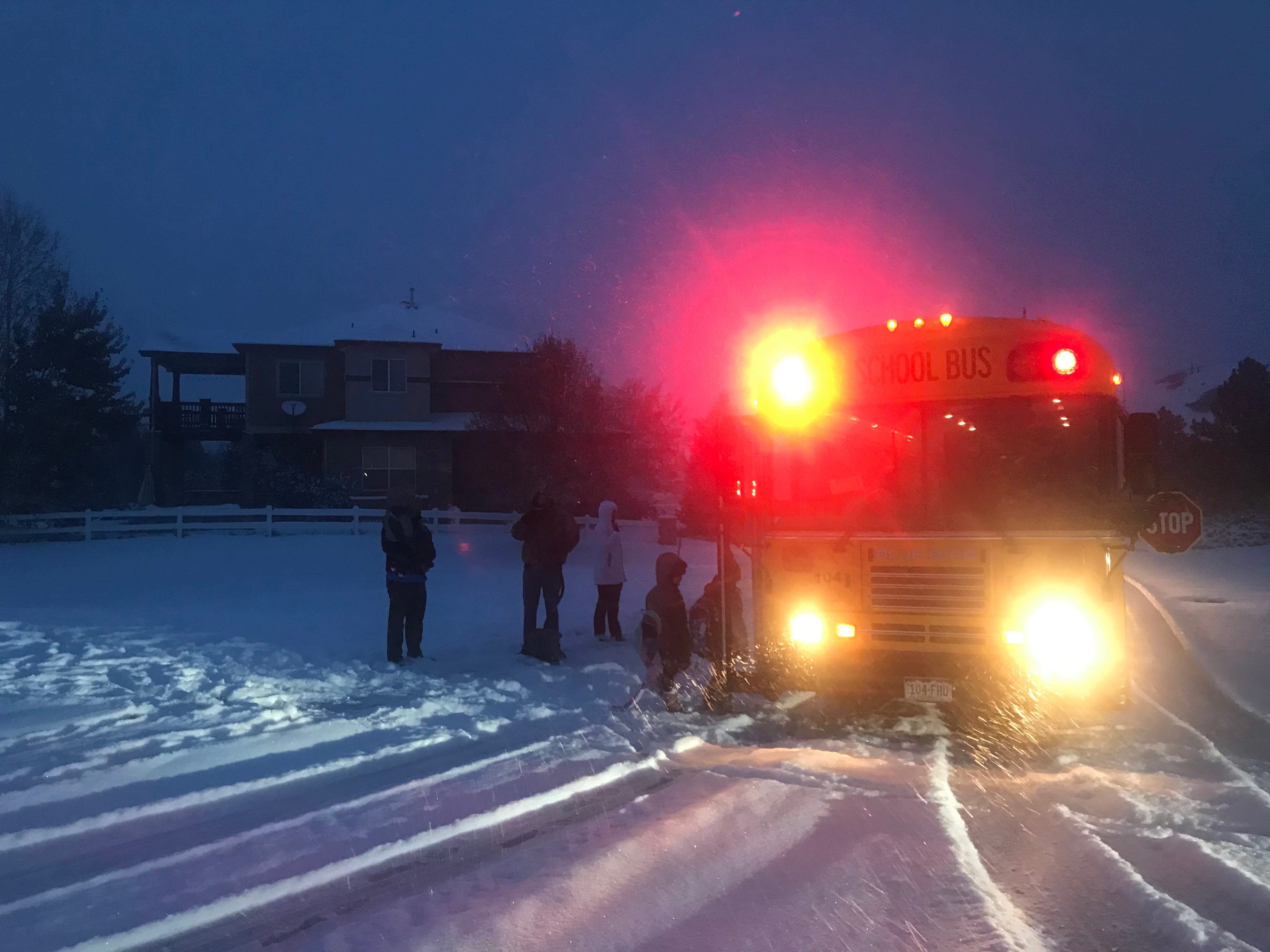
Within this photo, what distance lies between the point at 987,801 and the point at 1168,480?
35.6 metres

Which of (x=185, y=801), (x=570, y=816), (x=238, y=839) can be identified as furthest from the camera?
(x=185, y=801)

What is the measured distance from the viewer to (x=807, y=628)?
7.64 metres

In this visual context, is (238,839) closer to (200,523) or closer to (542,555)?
(542,555)

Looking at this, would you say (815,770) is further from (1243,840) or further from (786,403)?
(786,403)

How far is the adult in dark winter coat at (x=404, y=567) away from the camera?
10078mm

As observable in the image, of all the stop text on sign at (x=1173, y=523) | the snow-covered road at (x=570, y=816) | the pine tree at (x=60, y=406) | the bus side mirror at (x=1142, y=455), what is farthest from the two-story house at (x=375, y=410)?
the stop text on sign at (x=1173, y=523)

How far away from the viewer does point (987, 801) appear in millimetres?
5820

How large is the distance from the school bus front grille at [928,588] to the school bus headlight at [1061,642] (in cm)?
39

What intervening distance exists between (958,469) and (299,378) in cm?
3216

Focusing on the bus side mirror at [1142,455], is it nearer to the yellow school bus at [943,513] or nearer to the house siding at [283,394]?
the yellow school bus at [943,513]

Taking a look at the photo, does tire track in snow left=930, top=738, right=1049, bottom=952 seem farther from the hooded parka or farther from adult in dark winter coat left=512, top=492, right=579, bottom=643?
the hooded parka

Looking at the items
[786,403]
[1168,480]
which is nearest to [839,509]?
[786,403]

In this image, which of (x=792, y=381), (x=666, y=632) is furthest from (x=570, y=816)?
(x=792, y=381)

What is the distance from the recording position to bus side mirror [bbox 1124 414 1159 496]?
7.21 m
